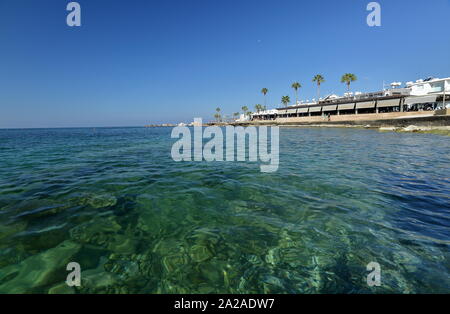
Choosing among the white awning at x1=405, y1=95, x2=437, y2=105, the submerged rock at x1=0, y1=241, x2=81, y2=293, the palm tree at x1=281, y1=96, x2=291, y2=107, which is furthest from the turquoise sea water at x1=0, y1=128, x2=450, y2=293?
the palm tree at x1=281, y1=96, x2=291, y2=107

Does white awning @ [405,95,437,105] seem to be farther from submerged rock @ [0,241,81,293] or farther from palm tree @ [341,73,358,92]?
submerged rock @ [0,241,81,293]

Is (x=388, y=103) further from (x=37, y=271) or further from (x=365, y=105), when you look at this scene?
(x=37, y=271)

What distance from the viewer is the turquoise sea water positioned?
2863 mm

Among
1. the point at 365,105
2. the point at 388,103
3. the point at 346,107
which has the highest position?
the point at 346,107

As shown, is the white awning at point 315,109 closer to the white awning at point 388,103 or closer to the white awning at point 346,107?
the white awning at point 346,107

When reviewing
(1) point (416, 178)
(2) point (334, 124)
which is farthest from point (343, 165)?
(2) point (334, 124)

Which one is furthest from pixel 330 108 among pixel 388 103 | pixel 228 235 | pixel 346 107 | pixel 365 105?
pixel 228 235

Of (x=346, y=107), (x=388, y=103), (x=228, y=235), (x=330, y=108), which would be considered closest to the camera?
(x=228, y=235)

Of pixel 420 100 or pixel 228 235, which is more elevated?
pixel 420 100

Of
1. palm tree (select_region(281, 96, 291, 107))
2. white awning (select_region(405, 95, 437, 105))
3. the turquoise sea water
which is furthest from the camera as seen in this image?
palm tree (select_region(281, 96, 291, 107))

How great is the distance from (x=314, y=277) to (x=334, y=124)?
2458 inches

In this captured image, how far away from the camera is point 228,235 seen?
3.97 m

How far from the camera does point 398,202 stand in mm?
5457
